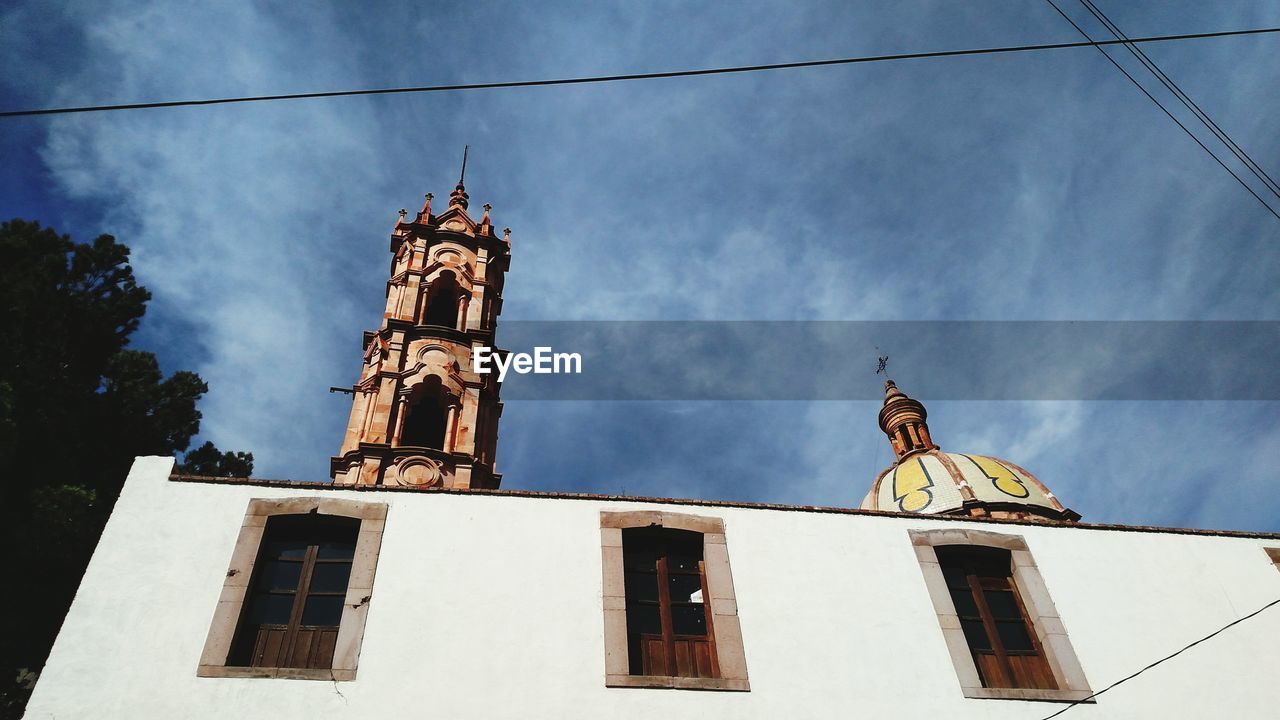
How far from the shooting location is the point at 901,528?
37.6 ft

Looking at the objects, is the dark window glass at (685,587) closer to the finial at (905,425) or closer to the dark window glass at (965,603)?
the dark window glass at (965,603)

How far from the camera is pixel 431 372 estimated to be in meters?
24.9

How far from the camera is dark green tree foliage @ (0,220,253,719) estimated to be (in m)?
19.3

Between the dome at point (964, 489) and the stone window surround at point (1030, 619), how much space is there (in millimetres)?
25583

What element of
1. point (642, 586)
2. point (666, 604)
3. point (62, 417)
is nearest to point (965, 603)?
point (666, 604)

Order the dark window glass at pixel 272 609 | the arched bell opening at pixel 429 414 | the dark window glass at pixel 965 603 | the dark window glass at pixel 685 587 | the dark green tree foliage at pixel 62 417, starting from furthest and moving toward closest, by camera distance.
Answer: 1. the arched bell opening at pixel 429 414
2. the dark green tree foliage at pixel 62 417
3. the dark window glass at pixel 965 603
4. the dark window glass at pixel 685 587
5. the dark window glass at pixel 272 609

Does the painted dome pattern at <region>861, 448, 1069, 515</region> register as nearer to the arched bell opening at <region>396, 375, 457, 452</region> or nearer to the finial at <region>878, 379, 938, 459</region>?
the finial at <region>878, 379, 938, 459</region>

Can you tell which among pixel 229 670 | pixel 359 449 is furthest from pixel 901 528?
pixel 359 449

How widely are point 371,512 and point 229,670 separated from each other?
2.38 meters

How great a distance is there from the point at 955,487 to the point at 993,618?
30.6 meters

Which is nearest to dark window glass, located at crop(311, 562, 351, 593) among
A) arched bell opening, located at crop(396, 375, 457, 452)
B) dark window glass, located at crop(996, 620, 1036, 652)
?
dark window glass, located at crop(996, 620, 1036, 652)

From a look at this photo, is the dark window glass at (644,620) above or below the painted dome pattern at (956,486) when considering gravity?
below

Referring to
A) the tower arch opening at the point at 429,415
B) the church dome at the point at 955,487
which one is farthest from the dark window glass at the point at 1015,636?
the church dome at the point at 955,487

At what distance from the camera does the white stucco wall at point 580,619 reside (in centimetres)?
882
